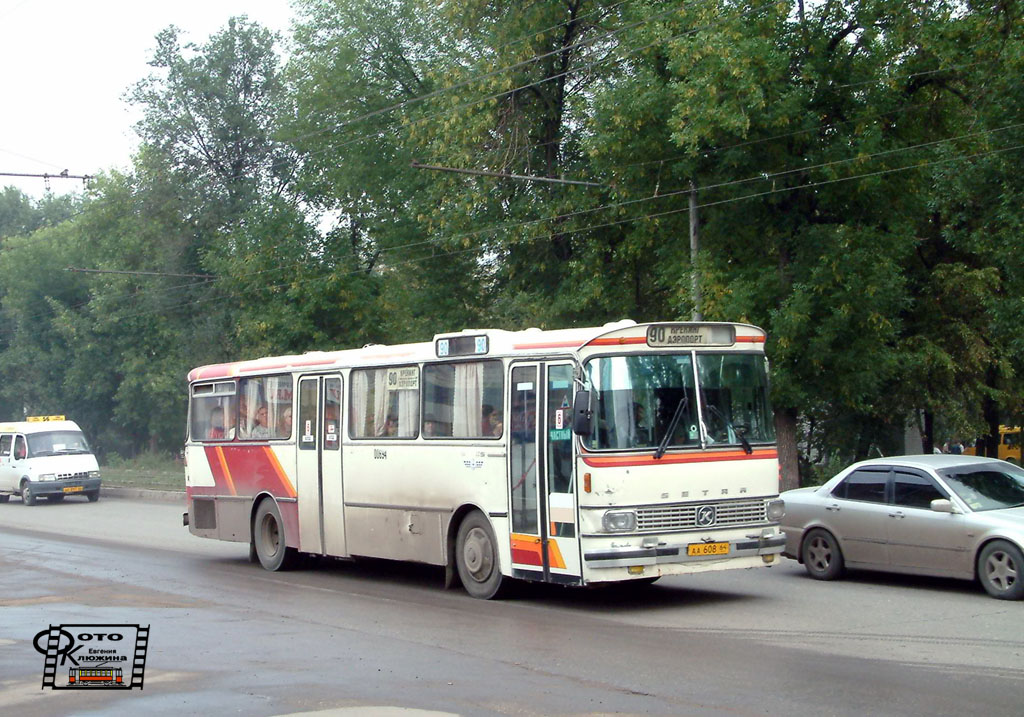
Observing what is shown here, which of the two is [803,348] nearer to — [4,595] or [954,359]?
[954,359]

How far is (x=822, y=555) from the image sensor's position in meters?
13.7

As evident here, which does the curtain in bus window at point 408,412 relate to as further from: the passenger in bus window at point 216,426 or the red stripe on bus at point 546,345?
the passenger in bus window at point 216,426

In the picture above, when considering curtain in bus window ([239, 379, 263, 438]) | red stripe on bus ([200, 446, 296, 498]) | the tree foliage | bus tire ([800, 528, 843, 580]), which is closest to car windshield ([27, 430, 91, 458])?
the tree foliage

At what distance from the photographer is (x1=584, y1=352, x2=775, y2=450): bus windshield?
11.5m

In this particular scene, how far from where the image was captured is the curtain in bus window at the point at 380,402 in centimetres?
1447

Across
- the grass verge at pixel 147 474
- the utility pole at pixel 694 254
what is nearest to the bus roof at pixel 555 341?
the utility pole at pixel 694 254

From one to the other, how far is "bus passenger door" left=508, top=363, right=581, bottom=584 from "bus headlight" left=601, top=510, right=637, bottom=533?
1.12 feet

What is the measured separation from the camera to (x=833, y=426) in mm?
35625

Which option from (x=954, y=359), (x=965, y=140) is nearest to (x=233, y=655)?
(x=965, y=140)

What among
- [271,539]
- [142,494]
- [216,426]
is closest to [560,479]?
[271,539]

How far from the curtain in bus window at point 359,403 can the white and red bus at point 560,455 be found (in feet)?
0.08

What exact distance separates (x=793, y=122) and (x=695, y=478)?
14889 mm

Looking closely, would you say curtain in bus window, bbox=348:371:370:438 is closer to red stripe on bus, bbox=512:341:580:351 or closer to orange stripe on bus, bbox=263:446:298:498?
orange stripe on bus, bbox=263:446:298:498

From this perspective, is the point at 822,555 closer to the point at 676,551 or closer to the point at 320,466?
the point at 676,551
